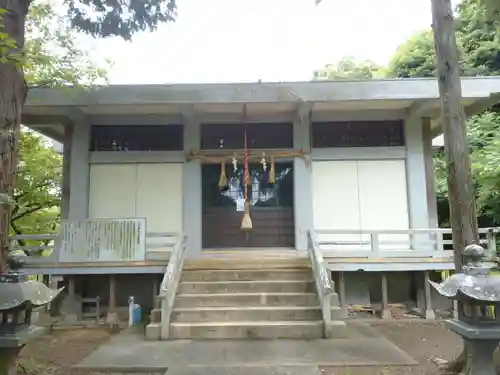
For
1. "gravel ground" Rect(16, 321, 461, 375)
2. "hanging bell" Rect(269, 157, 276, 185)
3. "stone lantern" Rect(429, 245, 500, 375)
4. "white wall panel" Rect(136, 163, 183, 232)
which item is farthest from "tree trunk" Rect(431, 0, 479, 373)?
"white wall panel" Rect(136, 163, 183, 232)

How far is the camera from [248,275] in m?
8.76

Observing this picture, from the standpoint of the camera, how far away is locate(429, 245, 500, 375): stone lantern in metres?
3.66

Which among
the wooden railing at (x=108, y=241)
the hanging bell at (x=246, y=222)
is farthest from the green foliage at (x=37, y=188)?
the hanging bell at (x=246, y=222)

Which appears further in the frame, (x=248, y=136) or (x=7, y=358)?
(x=248, y=136)

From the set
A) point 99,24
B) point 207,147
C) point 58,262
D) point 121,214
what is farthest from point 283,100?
point 58,262

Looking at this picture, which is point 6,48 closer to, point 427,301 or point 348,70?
point 427,301

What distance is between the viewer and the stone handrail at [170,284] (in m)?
7.22

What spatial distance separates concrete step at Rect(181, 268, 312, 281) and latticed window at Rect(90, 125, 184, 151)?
3.54m

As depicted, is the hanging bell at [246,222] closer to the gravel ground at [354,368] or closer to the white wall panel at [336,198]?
the white wall panel at [336,198]

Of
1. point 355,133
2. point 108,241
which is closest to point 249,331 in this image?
point 108,241

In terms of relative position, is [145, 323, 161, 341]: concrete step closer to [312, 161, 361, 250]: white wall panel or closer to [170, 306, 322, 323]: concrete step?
[170, 306, 322, 323]: concrete step

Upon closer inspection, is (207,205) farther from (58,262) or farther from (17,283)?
(17,283)

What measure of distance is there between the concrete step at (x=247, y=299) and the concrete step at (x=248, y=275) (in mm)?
653

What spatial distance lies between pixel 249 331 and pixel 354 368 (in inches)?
83.4
